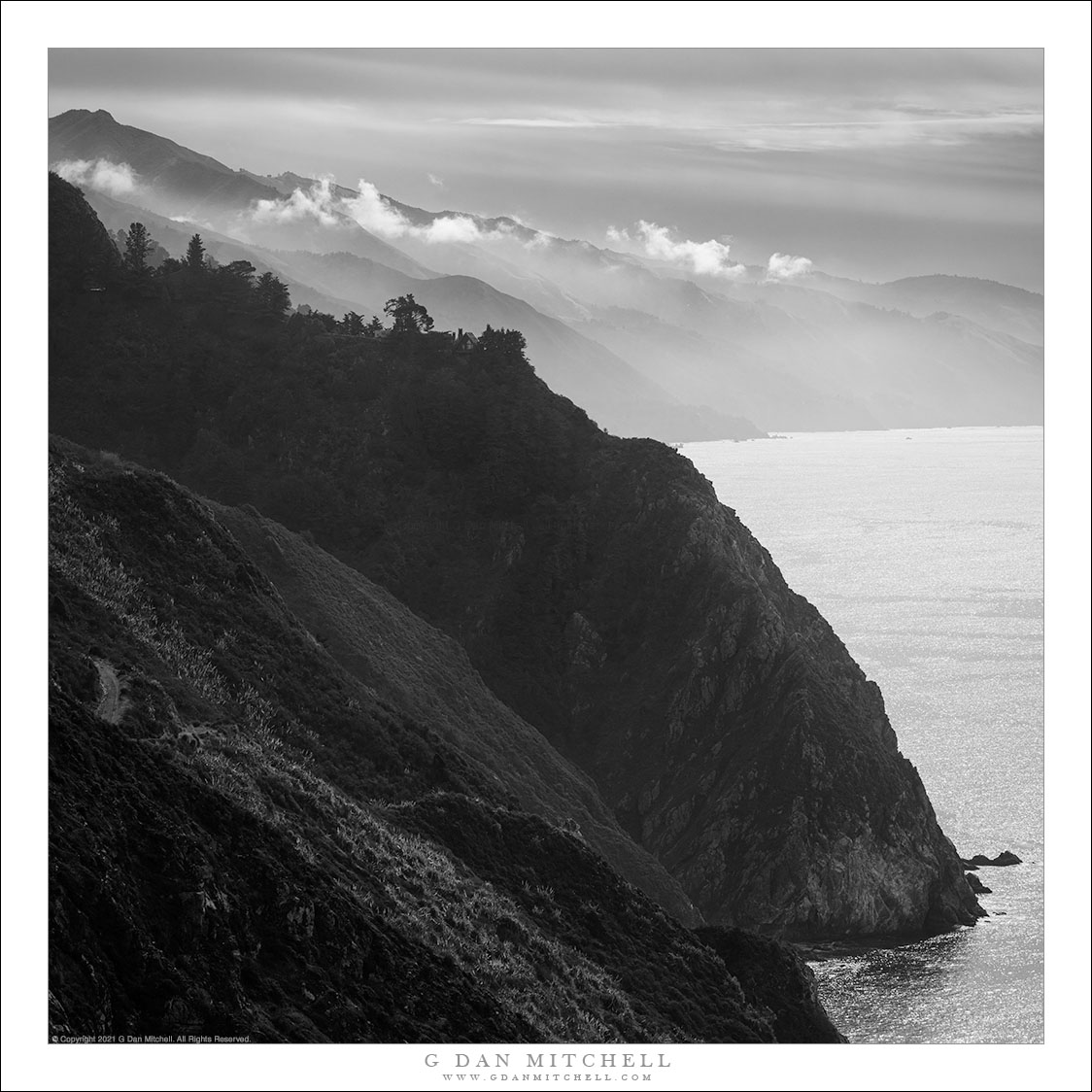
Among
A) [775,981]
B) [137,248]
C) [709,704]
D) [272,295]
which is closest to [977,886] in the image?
[709,704]

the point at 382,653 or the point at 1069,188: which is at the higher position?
the point at 1069,188

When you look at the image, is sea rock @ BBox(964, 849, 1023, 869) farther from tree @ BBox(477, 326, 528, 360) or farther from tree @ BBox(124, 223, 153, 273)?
tree @ BBox(124, 223, 153, 273)

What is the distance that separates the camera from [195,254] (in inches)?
2302

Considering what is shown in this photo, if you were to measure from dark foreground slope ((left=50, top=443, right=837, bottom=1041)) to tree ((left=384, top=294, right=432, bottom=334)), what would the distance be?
55.0 feet

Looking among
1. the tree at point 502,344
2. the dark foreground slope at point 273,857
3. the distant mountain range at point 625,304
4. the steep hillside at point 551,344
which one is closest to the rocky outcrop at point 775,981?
the dark foreground slope at point 273,857

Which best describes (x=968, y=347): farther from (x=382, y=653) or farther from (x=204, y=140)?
(x=382, y=653)

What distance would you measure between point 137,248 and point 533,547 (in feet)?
71.9

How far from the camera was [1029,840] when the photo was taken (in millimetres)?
57312

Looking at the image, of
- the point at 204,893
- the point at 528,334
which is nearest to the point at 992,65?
the point at 204,893

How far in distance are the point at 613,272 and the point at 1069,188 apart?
48.4ft

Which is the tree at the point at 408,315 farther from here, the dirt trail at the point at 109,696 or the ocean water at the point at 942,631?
the dirt trail at the point at 109,696

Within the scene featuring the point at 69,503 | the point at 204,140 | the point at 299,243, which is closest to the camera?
the point at 204,140

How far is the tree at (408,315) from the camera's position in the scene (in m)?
50.2

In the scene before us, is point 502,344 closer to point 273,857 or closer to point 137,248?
point 137,248
